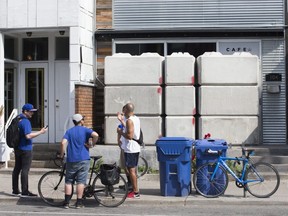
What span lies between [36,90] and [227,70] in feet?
18.5

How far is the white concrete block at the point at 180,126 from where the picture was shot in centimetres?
1379

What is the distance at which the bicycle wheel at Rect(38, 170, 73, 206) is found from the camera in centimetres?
988

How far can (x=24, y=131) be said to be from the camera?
10.3 meters

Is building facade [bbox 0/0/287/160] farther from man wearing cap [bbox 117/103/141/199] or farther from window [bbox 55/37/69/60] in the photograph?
man wearing cap [bbox 117/103/141/199]

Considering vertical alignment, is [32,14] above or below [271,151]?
above

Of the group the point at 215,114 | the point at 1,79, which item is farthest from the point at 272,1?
the point at 1,79

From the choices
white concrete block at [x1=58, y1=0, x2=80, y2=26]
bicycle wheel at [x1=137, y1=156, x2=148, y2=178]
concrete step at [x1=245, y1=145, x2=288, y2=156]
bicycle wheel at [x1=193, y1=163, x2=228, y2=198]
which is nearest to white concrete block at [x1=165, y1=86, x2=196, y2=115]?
bicycle wheel at [x1=137, y1=156, x2=148, y2=178]

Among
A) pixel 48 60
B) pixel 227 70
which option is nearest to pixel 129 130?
pixel 227 70

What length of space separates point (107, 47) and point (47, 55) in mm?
1801

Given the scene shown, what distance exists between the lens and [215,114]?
542 inches

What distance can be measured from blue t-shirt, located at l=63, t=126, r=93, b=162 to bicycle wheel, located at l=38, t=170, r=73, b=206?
71cm

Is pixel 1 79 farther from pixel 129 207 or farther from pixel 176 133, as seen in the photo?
pixel 129 207

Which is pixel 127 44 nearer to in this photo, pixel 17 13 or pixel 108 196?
pixel 17 13

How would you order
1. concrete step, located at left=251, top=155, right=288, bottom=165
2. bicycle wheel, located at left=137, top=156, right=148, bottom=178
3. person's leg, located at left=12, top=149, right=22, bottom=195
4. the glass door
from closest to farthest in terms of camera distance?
person's leg, located at left=12, top=149, right=22, bottom=195
bicycle wheel, located at left=137, top=156, right=148, bottom=178
concrete step, located at left=251, top=155, right=288, bottom=165
the glass door
